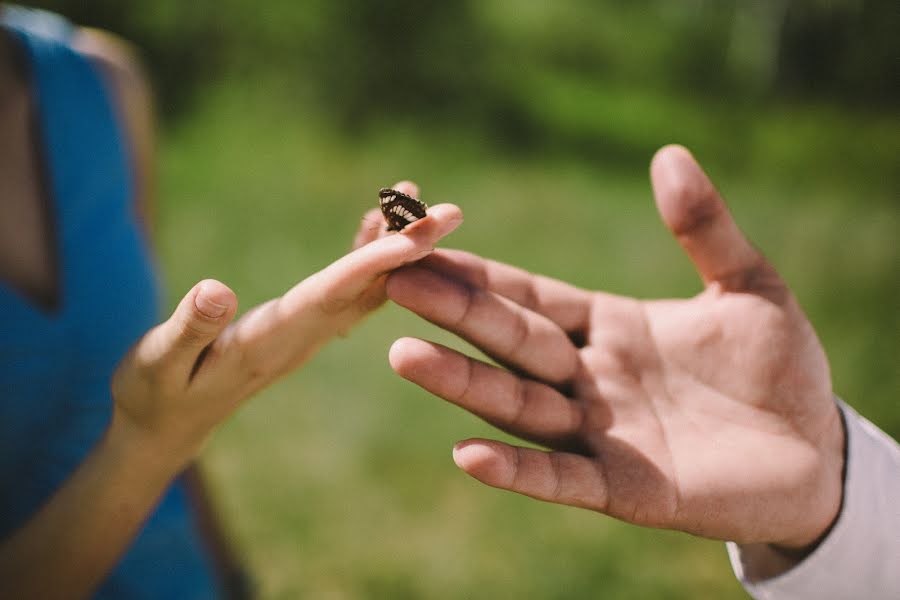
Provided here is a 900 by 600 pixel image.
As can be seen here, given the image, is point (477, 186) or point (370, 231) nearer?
point (370, 231)

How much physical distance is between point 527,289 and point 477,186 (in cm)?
788

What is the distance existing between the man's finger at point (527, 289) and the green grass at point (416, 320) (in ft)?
9.17

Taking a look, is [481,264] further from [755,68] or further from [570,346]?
[755,68]

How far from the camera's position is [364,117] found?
11.0 m

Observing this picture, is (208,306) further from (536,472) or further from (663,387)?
(663,387)

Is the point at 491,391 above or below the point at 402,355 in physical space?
below

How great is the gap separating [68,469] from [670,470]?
235 cm

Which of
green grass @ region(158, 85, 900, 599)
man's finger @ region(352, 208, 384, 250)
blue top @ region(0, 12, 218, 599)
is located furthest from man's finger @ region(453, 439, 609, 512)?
green grass @ region(158, 85, 900, 599)

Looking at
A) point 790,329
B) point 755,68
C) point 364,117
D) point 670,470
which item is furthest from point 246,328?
point 755,68

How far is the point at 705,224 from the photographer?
94.8 inches

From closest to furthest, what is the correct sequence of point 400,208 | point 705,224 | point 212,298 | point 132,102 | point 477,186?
point 212,298, point 400,208, point 705,224, point 132,102, point 477,186

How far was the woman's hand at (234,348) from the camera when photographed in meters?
1.81

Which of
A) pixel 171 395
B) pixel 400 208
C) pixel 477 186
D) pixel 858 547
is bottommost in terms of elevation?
pixel 477 186

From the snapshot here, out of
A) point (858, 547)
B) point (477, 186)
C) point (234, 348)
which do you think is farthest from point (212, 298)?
point (477, 186)
